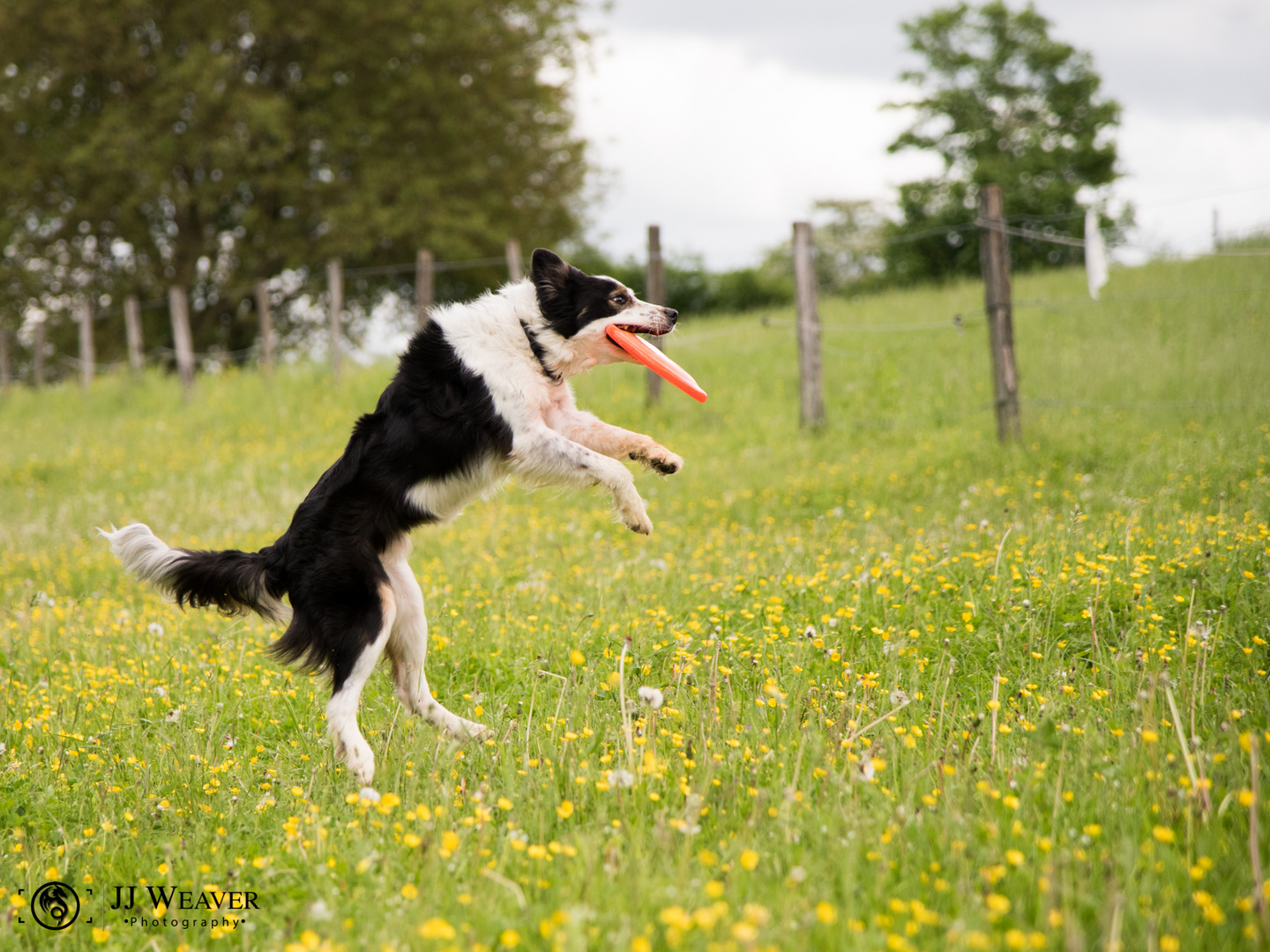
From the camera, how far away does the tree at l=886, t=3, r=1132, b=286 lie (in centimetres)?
2686

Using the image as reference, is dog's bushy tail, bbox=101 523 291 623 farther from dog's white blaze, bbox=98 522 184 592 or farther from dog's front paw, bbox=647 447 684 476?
dog's front paw, bbox=647 447 684 476

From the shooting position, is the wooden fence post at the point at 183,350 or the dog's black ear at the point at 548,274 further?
the wooden fence post at the point at 183,350

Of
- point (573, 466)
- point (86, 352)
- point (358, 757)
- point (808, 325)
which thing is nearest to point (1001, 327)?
point (808, 325)

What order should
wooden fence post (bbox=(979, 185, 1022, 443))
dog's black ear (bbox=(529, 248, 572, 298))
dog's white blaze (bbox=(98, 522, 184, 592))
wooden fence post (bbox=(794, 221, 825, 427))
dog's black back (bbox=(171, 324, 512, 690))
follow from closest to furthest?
dog's black back (bbox=(171, 324, 512, 690))
dog's white blaze (bbox=(98, 522, 184, 592))
dog's black ear (bbox=(529, 248, 572, 298))
wooden fence post (bbox=(979, 185, 1022, 443))
wooden fence post (bbox=(794, 221, 825, 427))

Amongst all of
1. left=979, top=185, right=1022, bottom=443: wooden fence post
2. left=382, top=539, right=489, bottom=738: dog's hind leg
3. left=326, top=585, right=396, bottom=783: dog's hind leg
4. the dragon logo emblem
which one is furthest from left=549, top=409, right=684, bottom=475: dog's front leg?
left=979, top=185, right=1022, bottom=443: wooden fence post

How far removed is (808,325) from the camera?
9812 millimetres

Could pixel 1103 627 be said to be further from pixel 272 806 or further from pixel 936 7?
pixel 936 7

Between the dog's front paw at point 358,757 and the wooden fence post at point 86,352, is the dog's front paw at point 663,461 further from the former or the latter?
the wooden fence post at point 86,352

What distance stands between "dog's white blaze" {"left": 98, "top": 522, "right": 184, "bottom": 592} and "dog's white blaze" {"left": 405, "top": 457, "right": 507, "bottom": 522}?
39.3 inches

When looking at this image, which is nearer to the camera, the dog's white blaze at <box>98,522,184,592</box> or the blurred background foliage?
the dog's white blaze at <box>98,522,184,592</box>

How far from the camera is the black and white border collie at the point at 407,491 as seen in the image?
342cm

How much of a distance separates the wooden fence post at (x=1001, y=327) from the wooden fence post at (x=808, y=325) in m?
2.08

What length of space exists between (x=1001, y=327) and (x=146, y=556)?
6.93 meters

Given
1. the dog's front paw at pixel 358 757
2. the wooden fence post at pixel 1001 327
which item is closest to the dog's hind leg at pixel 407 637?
the dog's front paw at pixel 358 757
